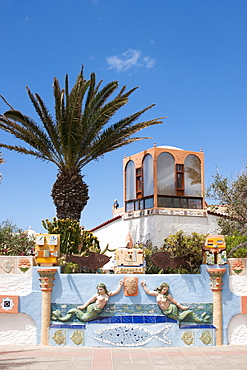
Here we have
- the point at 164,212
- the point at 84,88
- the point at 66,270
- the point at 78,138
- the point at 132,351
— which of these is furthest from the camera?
the point at 164,212

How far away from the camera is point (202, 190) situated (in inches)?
784

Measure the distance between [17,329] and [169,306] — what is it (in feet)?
13.1

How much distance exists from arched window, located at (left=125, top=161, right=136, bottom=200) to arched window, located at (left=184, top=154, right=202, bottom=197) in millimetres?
2538

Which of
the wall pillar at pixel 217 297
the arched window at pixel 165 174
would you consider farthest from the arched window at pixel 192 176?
the wall pillar at pixel 217 297

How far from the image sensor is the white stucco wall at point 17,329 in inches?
425

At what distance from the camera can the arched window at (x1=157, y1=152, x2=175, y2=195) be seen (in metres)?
19.0

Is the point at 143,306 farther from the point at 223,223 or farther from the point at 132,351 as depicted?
the point at 223,223

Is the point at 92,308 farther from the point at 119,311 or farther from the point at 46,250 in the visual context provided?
the point at 46,250

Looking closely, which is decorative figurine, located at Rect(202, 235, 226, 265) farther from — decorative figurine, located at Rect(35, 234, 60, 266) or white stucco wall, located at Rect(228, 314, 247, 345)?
decorative figurine, located at Rect(35, 234, 60, 266)

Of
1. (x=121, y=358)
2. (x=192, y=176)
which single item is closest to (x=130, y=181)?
(x=192, y=176)

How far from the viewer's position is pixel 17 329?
35.7ft

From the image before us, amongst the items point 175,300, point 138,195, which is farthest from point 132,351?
point 138,195

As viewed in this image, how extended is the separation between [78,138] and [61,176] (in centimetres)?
179

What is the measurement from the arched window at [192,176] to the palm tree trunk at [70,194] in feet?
17.3
